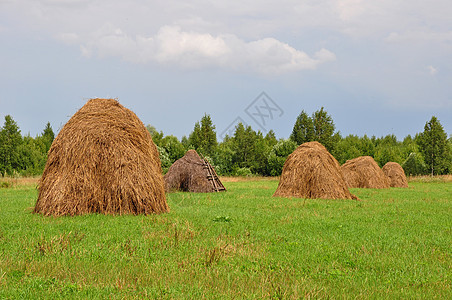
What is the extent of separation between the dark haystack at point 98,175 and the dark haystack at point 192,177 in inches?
460

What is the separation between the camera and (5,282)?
549 centimetres

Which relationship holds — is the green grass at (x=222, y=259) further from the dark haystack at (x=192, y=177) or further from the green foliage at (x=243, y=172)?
the green foliage at (x=243, y=172)

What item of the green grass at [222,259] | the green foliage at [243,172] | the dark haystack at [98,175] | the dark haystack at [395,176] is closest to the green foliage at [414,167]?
the dark haystack at [395,176]

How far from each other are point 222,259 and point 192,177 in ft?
59.6

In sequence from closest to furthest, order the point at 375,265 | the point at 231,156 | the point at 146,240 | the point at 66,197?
the point at 375,265, the point at 146,240, the point at 66,197, the point at 231,156

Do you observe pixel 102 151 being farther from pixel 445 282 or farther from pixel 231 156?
pixel 231 156

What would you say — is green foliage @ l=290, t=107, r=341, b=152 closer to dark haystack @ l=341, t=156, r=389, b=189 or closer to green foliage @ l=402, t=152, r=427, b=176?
green foliage @ l=402, t=152, r=427, b=176

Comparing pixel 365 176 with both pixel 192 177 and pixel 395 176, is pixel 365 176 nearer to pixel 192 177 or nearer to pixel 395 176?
pixel 395 176

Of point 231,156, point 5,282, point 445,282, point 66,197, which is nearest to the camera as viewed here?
point 5,282

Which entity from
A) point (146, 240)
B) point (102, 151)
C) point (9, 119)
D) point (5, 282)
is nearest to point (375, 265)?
point (146, 240)

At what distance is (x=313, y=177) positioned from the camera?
770 inches

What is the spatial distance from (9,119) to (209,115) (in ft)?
97.7

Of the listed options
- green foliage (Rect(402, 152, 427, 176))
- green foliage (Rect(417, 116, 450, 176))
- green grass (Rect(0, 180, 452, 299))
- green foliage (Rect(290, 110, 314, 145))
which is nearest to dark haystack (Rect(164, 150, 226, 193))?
green grass (Rect(0, 180, 452, 299))

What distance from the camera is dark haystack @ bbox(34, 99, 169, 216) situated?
11961mm
